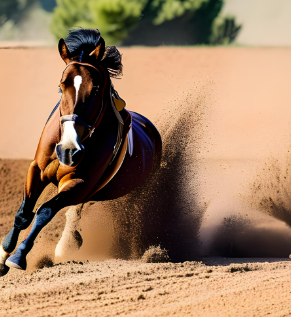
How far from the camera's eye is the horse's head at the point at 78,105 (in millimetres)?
2820

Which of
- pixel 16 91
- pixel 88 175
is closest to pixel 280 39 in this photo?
pixel 16 91

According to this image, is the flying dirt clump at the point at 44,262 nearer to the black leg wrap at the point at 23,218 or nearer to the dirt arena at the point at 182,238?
the dirt arena at the point at 182,238

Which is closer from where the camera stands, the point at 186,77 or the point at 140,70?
the point at 186,77

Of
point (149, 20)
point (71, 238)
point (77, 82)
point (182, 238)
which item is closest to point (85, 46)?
point (77, 82)

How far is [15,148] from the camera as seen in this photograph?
Result: 440 inches

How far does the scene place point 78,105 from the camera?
2.94 meters

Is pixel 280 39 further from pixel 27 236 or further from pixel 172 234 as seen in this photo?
pixel 27 236

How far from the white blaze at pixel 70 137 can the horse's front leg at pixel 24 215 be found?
75cm

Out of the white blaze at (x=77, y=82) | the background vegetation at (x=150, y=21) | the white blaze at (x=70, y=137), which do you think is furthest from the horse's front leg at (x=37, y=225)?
the background vegetation at (x=150, y=21)

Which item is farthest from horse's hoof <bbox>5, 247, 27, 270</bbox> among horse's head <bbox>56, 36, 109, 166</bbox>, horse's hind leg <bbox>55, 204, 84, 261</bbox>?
horse's hind leg <bbox>55, 204, 84, 261</bbox>

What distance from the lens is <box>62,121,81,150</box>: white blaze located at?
2799mm

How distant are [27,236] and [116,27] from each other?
1668 centimetres

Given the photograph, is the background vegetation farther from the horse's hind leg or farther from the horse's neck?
the horse's neck

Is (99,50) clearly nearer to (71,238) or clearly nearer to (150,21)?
(71,238)
